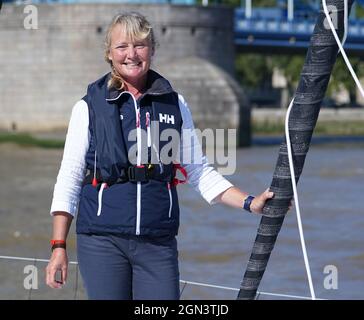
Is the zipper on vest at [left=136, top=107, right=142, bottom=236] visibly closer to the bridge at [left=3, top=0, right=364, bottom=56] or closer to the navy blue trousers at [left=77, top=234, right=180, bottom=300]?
the navy blue trousers at [left=77, top=234, right=180, bottom=300]

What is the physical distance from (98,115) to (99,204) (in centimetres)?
27

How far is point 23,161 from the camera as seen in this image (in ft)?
102

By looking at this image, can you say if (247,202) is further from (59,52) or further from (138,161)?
(59,52)

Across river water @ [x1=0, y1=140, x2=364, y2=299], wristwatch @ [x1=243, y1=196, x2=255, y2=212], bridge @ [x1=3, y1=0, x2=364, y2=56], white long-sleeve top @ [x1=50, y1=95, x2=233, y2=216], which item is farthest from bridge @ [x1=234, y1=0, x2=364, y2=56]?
white long-sleeve top @ [x1=50, y1=95, x2=233, y2=216]

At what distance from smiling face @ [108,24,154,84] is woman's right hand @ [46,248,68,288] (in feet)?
1.92

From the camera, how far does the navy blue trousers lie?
3.56 metres

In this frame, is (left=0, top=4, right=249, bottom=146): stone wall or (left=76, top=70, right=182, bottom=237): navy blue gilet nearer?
(left=76, top=70, right=182, bottom=237): navy blue gilet

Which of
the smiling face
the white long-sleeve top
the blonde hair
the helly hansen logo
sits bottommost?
the white long-sleeve top

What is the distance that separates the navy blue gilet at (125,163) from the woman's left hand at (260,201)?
0.24m

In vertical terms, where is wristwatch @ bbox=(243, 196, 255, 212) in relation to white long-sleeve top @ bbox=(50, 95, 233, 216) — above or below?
below

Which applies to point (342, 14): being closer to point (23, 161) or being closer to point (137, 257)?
point (137, 257)

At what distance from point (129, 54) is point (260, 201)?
0.60m

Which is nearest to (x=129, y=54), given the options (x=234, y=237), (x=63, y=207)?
(x=63, y=207)

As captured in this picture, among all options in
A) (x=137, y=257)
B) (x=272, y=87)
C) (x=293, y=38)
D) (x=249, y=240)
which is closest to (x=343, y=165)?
(x=249, y=240)
